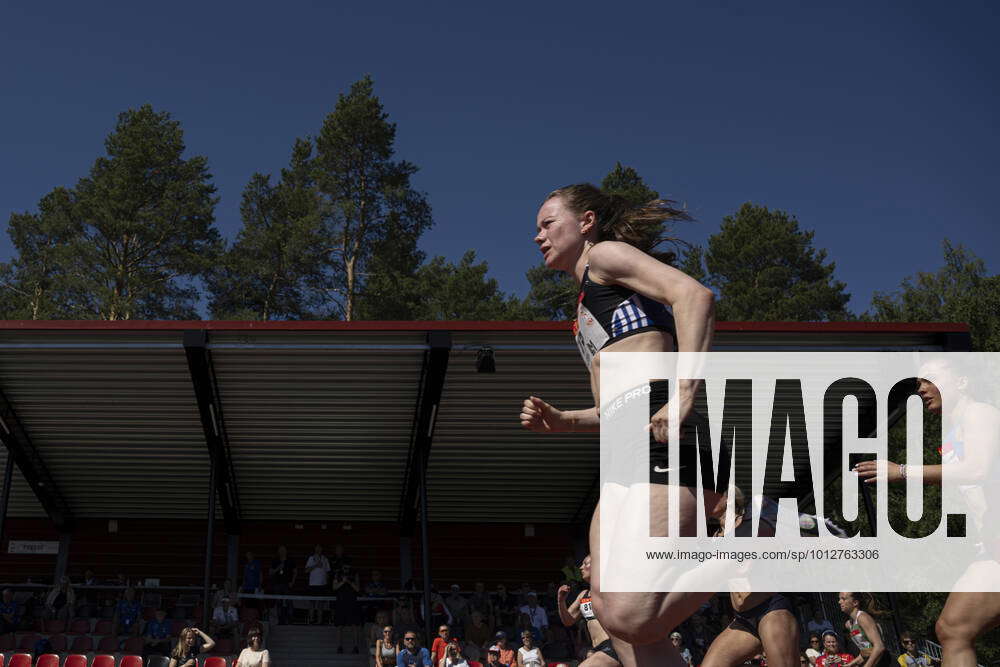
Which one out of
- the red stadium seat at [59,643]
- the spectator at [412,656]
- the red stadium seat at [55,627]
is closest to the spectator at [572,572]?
the spectator at [412,656]

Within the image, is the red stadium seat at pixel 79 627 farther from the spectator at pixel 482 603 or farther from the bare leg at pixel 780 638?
the bare leg at pixel 780 638

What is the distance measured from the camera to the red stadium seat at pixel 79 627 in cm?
1891

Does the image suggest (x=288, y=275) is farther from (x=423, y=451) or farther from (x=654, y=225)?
(x=654, y=225)

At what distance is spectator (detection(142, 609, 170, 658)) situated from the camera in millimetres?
17969

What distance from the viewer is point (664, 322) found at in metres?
3.30

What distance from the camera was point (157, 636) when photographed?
18203 mm

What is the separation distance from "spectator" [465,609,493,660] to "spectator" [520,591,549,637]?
97 centimetres

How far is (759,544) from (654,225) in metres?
1.30

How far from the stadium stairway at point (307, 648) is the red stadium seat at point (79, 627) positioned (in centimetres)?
359

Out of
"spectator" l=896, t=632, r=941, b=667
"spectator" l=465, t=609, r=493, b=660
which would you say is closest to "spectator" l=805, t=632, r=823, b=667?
"spectator" l=896, t=632, r=941, b=667

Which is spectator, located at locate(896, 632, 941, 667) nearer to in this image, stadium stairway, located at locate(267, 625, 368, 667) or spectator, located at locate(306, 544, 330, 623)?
stadium stairway, located at locate(267, 625, 368, 667)

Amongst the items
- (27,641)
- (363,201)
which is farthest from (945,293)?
(27,641)

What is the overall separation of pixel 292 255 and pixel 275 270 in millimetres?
1776

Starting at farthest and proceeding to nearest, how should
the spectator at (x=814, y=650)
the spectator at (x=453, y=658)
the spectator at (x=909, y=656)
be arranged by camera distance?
the spectator at (x=909, y=656), the spectator at (x=453, y=658), the spectator at (x=814, y=650)
